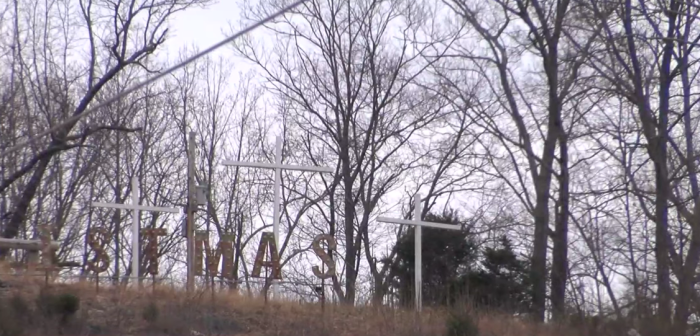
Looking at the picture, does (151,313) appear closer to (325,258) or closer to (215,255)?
(215,255)

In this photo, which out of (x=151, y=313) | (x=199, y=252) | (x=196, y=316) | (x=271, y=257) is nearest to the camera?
(x=151, y=313)

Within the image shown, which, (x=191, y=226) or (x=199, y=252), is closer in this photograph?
(x=191, y=226)

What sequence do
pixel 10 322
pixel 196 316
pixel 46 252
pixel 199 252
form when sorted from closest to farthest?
pixel 10 322 → pixel 196 316 → pixel 46 252 → pixel 199 252

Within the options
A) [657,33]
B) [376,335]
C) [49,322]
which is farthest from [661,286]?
[49,322]

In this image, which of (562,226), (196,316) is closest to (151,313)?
(196,316)

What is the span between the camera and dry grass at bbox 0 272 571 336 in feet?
49.1

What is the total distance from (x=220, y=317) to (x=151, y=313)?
1244 mm

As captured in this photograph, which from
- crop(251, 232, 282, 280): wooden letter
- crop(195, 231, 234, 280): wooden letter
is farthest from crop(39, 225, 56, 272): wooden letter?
crop(251, 232, 282, 280): wooden letter

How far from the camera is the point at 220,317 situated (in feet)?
52.1

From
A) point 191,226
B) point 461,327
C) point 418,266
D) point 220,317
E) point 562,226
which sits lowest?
point 461,327

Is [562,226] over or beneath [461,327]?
over

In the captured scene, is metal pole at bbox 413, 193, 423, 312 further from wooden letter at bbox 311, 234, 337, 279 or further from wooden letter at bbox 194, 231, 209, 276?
wooden letter at bbox 194, 231, 209, 276

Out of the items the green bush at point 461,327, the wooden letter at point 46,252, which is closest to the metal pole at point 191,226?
the wooden letter at point 46,252

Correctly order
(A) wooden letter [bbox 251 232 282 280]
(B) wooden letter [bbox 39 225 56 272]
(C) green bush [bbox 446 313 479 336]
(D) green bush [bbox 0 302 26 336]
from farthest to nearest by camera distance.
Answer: (A) wooden letter [bbox 251 232 282 280] → (B) wooden letter [bbox 39 225 56 272] → (C) green bush [bbox 446 313 479 336] → (D) green bush [bbox 0 302 26 336]
